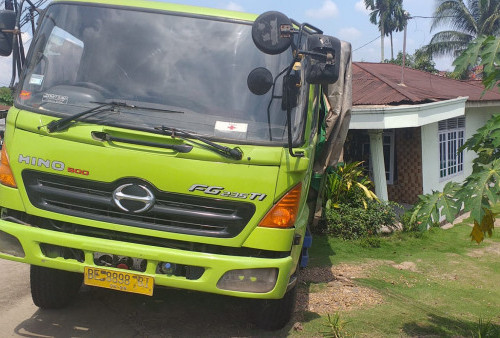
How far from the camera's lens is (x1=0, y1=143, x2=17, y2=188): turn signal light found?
3983 millimetres

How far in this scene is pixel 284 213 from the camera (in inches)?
153

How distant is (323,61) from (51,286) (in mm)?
2863

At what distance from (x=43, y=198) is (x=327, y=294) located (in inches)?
122

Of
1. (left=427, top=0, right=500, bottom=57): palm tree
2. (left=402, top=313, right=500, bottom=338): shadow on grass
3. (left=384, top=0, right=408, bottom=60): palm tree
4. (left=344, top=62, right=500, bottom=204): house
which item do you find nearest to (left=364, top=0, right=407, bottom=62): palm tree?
(left=384, top=0, right=408, bottom=60): palm tree

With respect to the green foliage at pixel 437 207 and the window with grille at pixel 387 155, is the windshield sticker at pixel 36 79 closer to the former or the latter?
the green foliage at pixel 437 207

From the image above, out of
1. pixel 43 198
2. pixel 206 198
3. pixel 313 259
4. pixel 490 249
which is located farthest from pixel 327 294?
pixel 490 249

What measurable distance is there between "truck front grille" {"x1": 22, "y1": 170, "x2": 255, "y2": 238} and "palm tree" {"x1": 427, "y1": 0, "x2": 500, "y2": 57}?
25817 mm

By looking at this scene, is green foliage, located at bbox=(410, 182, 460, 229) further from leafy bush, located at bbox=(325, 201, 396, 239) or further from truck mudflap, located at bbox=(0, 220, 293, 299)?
leafy bush, located at bbox=(325, 201, 396, 239)

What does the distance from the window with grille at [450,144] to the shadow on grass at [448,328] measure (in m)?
7.60

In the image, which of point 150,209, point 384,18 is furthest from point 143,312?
point 384,18

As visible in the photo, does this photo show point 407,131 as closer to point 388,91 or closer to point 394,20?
point 388,91

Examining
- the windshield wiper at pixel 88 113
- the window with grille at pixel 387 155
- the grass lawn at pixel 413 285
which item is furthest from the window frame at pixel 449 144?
the windshield wiper at pixel 88 113

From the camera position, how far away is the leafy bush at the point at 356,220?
8.83 meters

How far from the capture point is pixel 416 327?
4938mm
